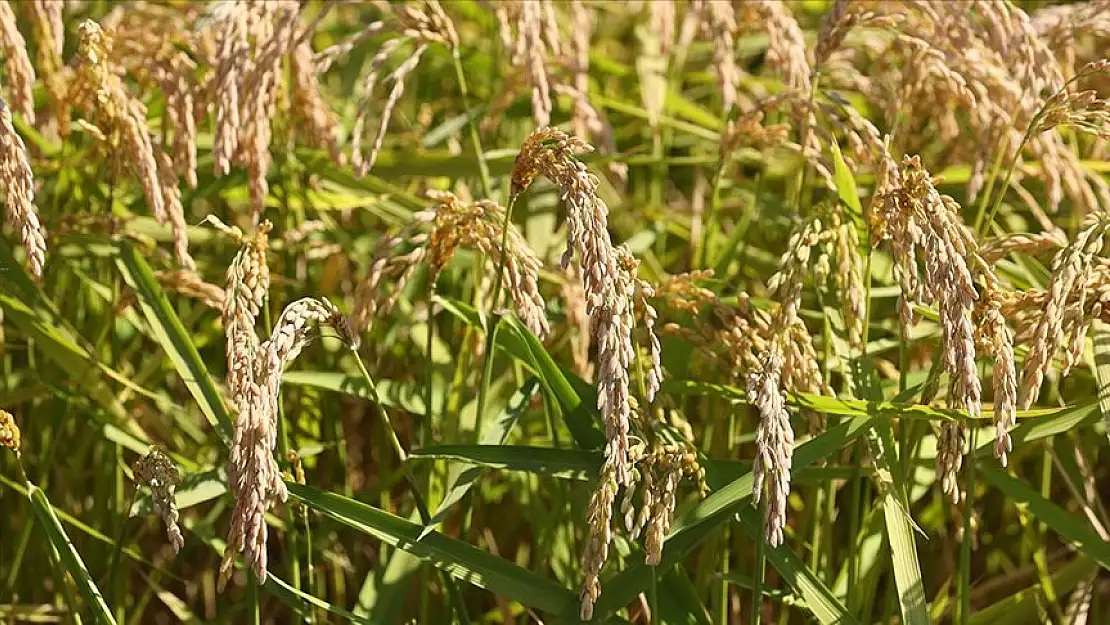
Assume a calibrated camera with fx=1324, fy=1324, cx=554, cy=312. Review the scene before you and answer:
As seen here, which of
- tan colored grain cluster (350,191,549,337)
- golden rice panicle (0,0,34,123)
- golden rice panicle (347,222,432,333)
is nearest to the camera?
tan colored grain cluster (350,191,549,337)

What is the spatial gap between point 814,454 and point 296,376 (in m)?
0.69

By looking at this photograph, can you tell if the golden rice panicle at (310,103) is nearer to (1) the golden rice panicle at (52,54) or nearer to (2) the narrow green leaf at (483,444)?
(1) the golden rice panicle at (52,54)

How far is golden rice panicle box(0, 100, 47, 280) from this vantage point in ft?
4.48

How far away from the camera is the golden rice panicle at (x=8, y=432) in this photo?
1359mm

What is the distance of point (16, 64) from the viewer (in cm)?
173

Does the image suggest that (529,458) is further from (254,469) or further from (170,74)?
(170,74)

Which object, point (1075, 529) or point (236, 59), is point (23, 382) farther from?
point (1075, 529)

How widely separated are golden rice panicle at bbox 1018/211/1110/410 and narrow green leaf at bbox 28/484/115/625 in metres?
1.01

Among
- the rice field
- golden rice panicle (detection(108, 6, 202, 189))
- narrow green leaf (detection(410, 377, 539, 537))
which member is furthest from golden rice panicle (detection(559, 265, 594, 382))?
golden rice panicle (detection(108, 6, 202, 189))

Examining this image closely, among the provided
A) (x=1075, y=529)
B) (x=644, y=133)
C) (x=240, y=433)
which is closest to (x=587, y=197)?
(x=240, y=433)

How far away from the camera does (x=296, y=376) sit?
5.75ft

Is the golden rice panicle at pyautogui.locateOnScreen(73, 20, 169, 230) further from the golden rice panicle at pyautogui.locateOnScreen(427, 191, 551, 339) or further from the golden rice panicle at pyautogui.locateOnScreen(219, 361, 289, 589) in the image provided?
the golden rice panicle at pyautogui.locateOnScreen(219, 361, 289, 589)

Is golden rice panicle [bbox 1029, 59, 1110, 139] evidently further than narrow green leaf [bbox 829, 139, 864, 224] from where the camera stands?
No

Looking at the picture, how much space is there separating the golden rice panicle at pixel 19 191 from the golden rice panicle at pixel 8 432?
0.15 m
